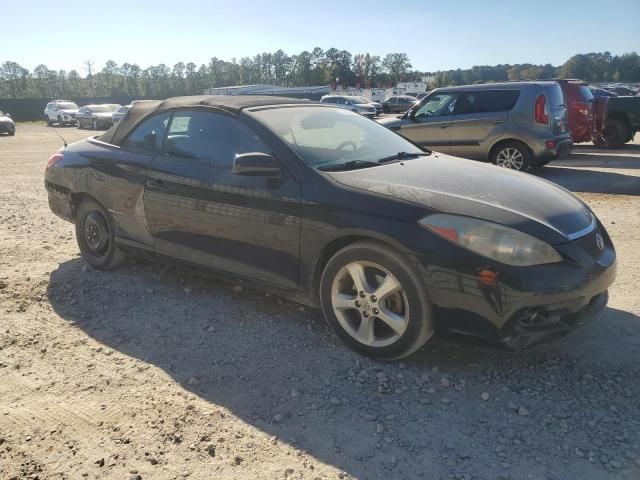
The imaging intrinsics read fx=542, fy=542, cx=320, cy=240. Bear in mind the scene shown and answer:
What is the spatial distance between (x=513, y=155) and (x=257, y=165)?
7489 millimetres

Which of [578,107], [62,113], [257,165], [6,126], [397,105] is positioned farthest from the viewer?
[397,105]

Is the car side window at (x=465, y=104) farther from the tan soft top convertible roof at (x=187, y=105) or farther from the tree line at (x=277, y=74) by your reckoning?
the tree line at (x=277, y=74)

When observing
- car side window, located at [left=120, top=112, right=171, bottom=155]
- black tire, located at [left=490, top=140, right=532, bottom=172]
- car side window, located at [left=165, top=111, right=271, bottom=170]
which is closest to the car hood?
car side window, located at [left=165, top=111, right=271, bottom=170]

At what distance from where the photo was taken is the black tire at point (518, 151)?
962 cm

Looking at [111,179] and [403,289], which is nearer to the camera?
[403,289]

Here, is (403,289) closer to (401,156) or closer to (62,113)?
(401,156)

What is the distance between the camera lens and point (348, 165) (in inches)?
146

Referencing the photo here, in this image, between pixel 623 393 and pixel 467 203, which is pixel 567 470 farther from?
pixel 467 203

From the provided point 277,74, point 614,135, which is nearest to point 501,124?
point 614,135

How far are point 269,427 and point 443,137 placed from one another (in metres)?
8.68

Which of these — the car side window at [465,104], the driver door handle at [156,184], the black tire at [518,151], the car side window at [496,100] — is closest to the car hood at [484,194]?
the driver door handle at [156,184]

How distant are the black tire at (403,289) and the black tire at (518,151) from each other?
7146mm

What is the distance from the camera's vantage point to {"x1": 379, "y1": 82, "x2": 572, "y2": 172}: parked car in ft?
31.2

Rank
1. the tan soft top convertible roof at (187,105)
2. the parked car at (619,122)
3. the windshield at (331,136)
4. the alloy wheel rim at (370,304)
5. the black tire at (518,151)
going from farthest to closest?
the parked car at (619,122)
the black tire at (518,151)
the tan soft top convertible roof at (187,105)
the windshield at (331,136)
the alloy wheel rim at (370,304)
